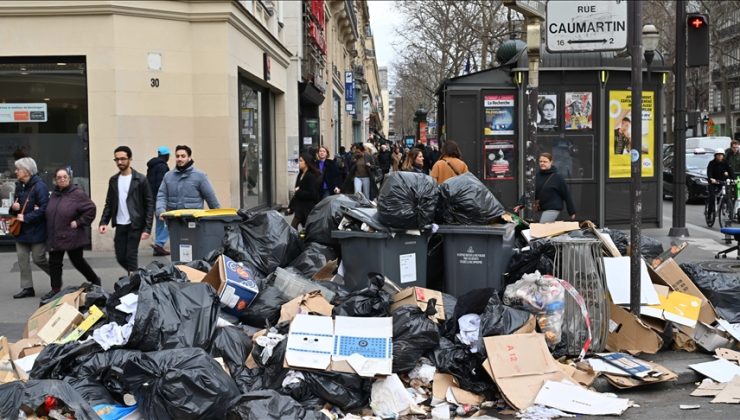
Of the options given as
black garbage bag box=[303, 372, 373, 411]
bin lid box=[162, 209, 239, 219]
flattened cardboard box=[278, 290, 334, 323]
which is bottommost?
black garbage bag box=[303, 372, 373, 411]

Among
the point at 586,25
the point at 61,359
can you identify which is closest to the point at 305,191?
the point at 586,25

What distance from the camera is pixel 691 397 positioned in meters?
5.71

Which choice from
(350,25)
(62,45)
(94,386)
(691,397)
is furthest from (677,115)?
(350,25)

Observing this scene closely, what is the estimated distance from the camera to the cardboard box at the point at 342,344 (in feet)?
17.8

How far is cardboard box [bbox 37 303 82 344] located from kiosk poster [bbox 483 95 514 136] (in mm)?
9452

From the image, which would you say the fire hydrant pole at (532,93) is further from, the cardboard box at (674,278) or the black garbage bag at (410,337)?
the black garbage bag at (410,337)

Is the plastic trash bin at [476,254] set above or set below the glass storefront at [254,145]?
below

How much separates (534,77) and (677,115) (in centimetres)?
528

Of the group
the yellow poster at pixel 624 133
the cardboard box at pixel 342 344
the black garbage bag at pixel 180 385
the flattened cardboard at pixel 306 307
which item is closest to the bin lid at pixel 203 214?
the flattened cardboard at pixel 306 307

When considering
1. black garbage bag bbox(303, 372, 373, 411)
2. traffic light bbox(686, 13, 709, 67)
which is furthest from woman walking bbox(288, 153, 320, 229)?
black garbage bag bbox(303, 372, 373, 411)

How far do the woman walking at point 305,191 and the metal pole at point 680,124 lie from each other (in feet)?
21.5

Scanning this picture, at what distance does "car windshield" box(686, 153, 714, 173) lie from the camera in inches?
967

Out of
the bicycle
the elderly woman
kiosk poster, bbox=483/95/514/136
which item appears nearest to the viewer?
the elderly woman

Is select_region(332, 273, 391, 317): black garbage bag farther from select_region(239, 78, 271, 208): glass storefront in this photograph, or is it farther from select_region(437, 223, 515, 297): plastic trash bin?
select_region(239, 78, 271, 208): glass storefront
